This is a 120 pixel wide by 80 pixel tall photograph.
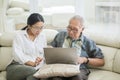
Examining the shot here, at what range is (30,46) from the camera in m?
2.44

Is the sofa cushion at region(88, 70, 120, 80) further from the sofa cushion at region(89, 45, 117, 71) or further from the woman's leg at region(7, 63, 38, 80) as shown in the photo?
the woman's leg at region(7, 63, 38, 80)

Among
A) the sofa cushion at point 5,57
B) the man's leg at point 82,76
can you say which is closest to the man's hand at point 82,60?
the man's leg at point 82,76

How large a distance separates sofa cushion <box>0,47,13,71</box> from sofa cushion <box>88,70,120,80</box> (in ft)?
3.06

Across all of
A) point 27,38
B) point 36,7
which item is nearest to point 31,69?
point 27,38

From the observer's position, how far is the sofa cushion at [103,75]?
7.40ft

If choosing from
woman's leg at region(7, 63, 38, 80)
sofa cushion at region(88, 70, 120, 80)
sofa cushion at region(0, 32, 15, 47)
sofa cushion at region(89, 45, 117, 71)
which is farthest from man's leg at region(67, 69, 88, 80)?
sofa cushion at region(0, 32, 15, 47)

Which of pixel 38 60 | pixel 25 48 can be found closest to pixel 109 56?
pixel 38 60

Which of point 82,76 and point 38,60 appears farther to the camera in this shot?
point 38,60

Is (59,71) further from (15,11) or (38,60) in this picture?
(15,11)

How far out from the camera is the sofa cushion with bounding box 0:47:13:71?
2.57 m

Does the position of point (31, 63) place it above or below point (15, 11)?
below

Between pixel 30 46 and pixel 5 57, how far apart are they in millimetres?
369

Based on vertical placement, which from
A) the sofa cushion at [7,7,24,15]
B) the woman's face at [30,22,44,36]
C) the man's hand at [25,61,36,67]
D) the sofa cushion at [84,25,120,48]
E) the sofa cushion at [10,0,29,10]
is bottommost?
the man's hand at [25,61,36,67]

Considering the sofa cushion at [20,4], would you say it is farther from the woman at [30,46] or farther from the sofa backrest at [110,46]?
the sofa backrest at [110,46]
